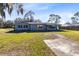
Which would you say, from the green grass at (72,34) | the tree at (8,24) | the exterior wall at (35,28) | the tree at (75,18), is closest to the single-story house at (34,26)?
the exterior wall at (35,28)

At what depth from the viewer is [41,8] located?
17.7 ft

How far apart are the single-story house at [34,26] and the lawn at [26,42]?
11cm

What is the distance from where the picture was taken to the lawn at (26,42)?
5371mm

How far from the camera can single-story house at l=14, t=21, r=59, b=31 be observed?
555cm

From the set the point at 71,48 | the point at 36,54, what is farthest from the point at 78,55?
the point at 36,54

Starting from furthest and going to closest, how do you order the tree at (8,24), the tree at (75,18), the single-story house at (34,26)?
the single-story house at (34,26), the tree at (8,24), the tree at (75,18)

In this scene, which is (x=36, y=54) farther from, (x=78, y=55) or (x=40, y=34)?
(x=78, y=55)

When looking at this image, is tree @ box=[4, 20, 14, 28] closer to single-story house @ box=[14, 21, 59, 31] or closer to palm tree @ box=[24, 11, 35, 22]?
single-story house @ box=[14, 21, 59, 31]

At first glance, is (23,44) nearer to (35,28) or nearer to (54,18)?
(35,28)

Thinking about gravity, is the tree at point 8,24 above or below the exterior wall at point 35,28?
above

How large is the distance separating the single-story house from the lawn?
0.11 m

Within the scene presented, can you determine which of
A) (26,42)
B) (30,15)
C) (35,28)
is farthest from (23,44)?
(30,15)

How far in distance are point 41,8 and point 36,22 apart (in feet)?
1.18

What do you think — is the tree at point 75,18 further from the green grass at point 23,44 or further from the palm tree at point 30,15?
the palm tree at point 30,15
